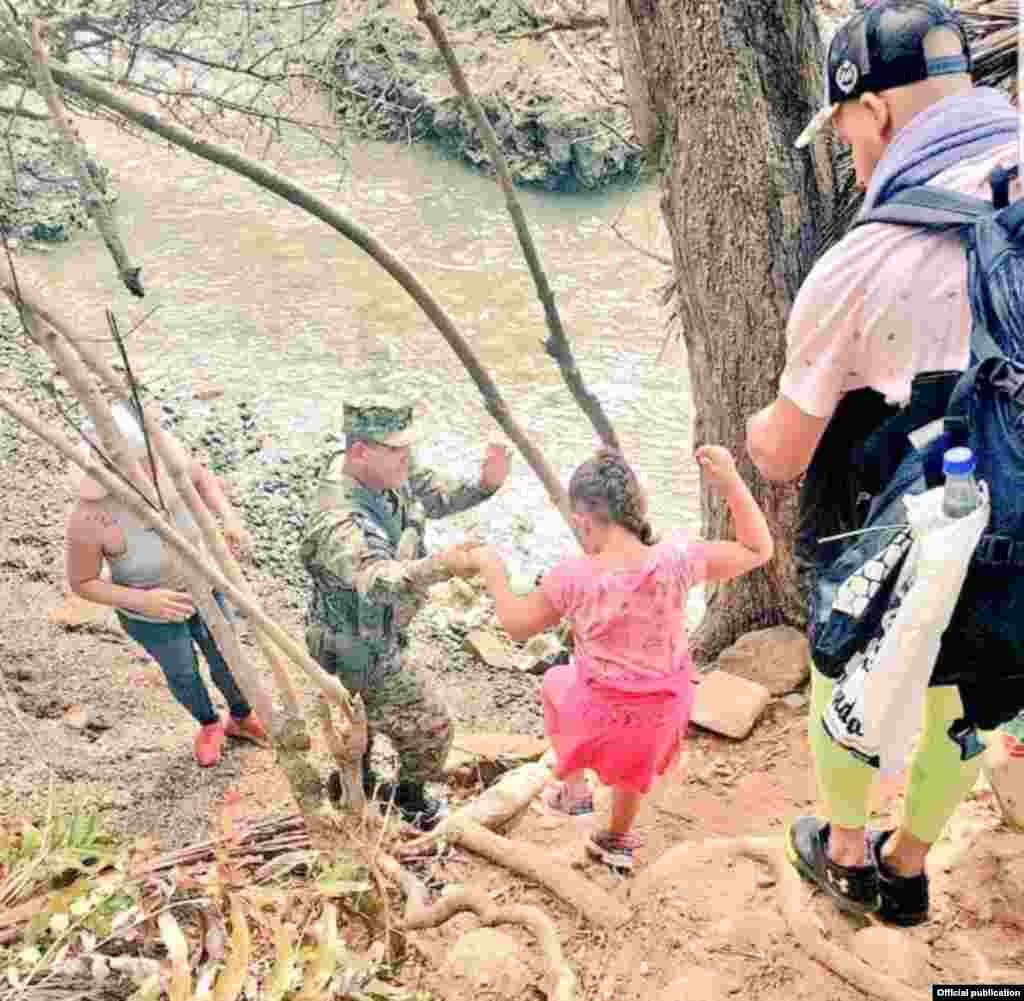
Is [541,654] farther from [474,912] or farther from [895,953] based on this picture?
[895,953]

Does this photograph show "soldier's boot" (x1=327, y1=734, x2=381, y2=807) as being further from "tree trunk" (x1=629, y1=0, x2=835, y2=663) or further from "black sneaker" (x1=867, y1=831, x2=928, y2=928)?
"black sneaker" (x1=867, y1=831, x2=928, y2=928)

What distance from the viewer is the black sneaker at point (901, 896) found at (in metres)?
2.42

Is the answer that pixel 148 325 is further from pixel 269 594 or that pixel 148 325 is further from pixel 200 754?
pixel 200 754

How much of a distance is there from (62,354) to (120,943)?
1434mm

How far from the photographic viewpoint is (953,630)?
1.84 metres

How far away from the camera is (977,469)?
5.73 feet

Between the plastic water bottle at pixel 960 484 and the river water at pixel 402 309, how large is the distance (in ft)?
20.6

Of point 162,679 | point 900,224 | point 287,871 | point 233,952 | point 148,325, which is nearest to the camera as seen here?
point 900,224

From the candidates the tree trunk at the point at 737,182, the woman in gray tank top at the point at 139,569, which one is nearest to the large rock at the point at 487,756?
the woman in gray tank top at the point at 139,569

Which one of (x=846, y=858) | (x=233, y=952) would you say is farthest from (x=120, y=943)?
(x=846, y=858)

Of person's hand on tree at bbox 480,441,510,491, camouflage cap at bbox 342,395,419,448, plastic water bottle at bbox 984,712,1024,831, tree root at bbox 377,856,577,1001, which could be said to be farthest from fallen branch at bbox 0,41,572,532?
plastic water bottle at bbox 984,712,1024,831

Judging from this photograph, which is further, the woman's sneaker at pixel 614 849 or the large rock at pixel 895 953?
the woman's sneaker at pixel 614 849

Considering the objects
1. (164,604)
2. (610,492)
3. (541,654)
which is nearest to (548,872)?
(610,492)

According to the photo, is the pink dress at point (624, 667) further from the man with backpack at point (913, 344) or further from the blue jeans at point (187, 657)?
the blue jeans at point (187, 657)
